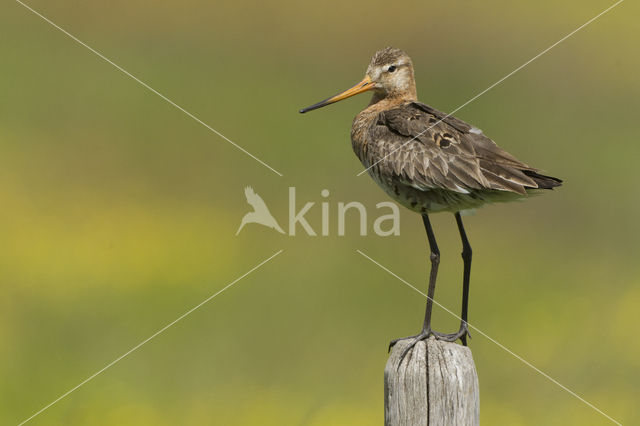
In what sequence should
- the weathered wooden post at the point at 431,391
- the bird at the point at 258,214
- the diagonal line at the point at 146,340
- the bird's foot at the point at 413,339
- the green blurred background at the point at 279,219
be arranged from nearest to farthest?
the weathered wooden post at the point at 431,391, the bird's foot at the point at 413,339, the diagonal line at the point at 146,340, the green blurred background at the point at 279,219, the bird at the point at 258,214

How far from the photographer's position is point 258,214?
17.0 metres

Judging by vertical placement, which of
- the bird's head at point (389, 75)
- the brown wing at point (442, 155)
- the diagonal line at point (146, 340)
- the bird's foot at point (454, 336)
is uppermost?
the bird's head at point (389, 75)

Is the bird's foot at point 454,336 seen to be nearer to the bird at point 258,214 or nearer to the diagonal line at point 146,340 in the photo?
the diagonal line at point 146,340

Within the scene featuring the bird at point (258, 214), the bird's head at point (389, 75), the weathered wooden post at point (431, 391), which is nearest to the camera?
the weathered wooden post at point (431, 391)

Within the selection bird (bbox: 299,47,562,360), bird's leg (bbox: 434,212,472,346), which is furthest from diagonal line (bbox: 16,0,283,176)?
bird's leg (bbox: 434,212,472,346)

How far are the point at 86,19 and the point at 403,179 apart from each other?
17041mm

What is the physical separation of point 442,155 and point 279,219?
28.2 feet

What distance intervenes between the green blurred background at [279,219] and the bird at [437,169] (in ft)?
10.0

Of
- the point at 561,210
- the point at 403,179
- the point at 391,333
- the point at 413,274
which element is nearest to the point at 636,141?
the point at 561,210

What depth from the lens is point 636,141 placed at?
18891 millimetres

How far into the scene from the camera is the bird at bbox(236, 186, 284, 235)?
16.3m

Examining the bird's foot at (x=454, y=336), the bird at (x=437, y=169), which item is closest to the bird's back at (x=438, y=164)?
the bird at (x=437, y=169)

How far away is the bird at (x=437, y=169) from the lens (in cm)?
743

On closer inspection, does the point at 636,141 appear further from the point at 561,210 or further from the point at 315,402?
the point at 315,402
